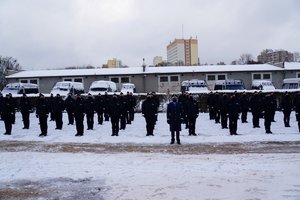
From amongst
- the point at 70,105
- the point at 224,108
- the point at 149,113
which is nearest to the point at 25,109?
the point at 70,105

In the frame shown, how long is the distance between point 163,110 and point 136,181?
21168 millimetres

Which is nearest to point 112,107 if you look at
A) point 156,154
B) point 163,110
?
point 156,154

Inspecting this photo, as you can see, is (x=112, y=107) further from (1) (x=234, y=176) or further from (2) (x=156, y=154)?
(1) (x=234, y=176)

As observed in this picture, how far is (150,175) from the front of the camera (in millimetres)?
10055

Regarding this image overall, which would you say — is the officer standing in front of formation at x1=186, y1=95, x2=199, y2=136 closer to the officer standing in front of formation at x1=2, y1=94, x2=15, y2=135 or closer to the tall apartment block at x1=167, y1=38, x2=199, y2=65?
the officer standing in front of formation at x1=2, y1=94, x2=15, y2=135

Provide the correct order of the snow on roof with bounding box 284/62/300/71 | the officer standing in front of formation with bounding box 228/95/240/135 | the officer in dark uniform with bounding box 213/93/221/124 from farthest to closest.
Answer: the snow on roof with bounding box 284/62/300/71, the officer in dark uniform with bounding box 213/93/221/124, the officer standing in front of formation with bounding box 228/95/240/135

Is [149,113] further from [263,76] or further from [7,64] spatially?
[7,64]

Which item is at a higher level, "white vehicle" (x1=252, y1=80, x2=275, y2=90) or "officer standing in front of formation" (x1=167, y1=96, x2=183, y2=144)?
"white vehicle" (x1=252, y1=80, x2=275, y2=90)

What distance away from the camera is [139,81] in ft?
162

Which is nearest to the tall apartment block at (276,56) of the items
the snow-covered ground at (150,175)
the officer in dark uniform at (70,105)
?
the officer in dark uniform at (70,105)

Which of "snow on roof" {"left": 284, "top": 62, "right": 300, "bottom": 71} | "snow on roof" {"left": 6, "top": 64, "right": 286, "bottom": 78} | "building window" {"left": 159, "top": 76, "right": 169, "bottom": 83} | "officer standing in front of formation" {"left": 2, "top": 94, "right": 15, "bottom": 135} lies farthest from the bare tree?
"officer standing in front of formation" {"left": 2, "top": 94, "right": 15, "bottom": 135}

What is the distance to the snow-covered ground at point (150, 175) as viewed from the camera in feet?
27.6

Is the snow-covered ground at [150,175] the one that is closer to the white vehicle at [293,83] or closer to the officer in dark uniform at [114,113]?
the officer in dark uniform at [114,113]

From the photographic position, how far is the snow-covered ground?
331 inches
